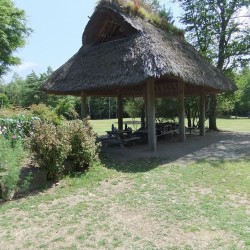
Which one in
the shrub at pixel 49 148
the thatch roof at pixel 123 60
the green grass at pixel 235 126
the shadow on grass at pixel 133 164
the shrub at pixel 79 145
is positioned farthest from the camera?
the green grass at pixel 235 126

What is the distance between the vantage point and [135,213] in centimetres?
505

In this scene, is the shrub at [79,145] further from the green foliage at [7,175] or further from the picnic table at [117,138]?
the picnic table at [117,138]

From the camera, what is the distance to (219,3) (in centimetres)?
1888

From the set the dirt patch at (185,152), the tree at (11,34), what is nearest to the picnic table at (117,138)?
the dirt patch at (185,152)

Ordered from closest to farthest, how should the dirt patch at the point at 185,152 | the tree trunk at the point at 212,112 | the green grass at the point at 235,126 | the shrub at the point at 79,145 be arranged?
the shrub at the point at 79,145, the dirt patch at the point at 185,152, the tree trunk at the point at 212,112, the green grass at the point at 235,126

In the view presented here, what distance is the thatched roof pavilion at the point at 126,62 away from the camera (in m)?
10.0

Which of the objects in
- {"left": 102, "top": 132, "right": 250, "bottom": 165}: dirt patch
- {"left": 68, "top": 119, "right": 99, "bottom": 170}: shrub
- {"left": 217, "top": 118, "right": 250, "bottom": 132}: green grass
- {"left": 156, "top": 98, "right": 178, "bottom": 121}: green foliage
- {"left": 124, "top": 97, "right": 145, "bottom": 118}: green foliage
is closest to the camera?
{"left": 68, "top": 119, "right": 99, "bottom": 170}: shrub

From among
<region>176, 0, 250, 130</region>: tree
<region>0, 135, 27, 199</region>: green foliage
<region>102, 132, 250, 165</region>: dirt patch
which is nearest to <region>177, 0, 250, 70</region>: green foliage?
<region>176, 0, 250, 130</region>: tree

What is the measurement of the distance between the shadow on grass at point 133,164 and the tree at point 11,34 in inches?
693

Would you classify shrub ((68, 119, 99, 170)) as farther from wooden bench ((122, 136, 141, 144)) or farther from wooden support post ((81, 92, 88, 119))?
wooden support post ((81, 92, 88, 119))

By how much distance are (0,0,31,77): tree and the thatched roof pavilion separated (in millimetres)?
12162

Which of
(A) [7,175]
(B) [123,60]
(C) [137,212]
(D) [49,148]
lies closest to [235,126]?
(B) [123,60]

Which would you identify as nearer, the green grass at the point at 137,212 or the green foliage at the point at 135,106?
the green grass at the point at 137,212

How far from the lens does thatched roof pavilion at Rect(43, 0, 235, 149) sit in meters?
10.0
